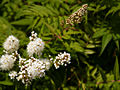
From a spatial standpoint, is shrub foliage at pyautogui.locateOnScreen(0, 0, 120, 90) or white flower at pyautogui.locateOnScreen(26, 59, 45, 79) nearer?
white flower at pyautogui.locateOnScreen(26, 59, 45, 79)

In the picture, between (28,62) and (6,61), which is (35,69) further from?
(6,61)

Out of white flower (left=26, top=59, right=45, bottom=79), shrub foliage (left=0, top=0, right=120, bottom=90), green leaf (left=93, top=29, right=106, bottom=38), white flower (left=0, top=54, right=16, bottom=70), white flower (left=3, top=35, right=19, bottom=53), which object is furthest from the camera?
green leaf (left=93, top=29, right=106, bottom=38)

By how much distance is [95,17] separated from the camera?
11.8 feet

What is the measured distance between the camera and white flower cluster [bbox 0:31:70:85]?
7.91 feet

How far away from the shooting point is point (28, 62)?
8.54 ft

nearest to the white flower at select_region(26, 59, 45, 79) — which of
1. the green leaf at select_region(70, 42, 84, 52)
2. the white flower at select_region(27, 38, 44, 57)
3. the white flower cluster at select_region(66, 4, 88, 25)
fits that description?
the white flower at select_region(27, 38, 44, 57)

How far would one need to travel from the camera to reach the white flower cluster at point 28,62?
2.41 meters

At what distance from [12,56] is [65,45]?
0.88m

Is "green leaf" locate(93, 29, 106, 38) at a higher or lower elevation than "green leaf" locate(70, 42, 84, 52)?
higher

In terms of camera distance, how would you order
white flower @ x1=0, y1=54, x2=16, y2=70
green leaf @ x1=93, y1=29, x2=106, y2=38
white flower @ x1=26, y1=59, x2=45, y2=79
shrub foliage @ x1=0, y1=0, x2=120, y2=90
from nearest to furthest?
white flower @ x1=26, y1=59, x2=45, y2=79 → white flower @ x1=0, y1=54, x2=16, y2=70 → shrub foliage @ x1=0, y1=0, x2=120, y2=90 → green leaf @ x1=93, y1=29, x2=106, y2=38

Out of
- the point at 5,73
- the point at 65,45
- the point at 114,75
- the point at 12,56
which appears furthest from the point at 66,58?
the point at 114,75

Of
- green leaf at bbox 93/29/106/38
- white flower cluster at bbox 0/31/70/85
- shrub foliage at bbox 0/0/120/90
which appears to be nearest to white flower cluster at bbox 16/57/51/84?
white flower cluster at bbox 0/31/70/85

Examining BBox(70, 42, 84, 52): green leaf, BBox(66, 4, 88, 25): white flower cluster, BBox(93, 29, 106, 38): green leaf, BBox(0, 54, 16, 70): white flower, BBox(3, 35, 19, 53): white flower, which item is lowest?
BBox(0, 54, 16, 70): white flower

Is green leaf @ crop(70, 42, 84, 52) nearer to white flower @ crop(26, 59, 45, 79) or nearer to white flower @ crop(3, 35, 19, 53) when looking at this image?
white flower @ crop(26, 59, 45, 79)
